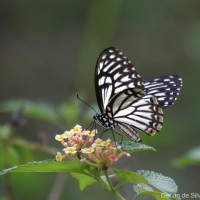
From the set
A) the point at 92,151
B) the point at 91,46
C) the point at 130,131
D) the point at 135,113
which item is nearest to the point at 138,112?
the point at 135,113

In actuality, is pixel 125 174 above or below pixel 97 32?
below

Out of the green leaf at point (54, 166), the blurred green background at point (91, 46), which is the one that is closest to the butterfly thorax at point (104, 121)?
the green leaf at point (54, 166)

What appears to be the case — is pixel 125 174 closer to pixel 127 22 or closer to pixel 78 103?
pixel 78 103

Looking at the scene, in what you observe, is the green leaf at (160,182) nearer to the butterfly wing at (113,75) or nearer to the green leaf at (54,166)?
the green leaf at (54,166)

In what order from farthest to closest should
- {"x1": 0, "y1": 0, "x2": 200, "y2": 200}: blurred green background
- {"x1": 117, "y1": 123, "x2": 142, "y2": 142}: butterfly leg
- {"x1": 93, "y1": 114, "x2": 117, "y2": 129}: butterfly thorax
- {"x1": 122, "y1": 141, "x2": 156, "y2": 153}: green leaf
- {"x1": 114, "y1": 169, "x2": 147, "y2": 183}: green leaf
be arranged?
{"x1": 0, "y1": 0, "x2": 200, "y2": 200}: blurred green background < {"x1": 93, "y1": 114, "x2": 117, "y2": 129}: butterfly thorax < {"x1": 117, "y1": 123, "x2": 142, "y2": 142}: butterfly leg < {"x1": 122, "y1": 141, "x2": 156, "y2": 153}: green leaf < {"x1": 114, "y1": 169, "x2": 147, "y2": 183}: green leaf

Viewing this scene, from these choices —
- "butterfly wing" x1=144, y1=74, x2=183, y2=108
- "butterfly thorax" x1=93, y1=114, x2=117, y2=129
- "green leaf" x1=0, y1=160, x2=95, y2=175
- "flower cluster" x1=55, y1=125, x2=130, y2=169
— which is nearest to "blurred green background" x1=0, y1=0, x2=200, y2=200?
"butterfly wing" x1=144, y1=74, x2=183, y2=108

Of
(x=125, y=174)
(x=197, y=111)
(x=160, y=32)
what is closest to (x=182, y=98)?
(x=197, y=111)

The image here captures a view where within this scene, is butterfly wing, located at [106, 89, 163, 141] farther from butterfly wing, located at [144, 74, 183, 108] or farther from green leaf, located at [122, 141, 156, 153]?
green leaf, located at [122, 141, 156, 153]
